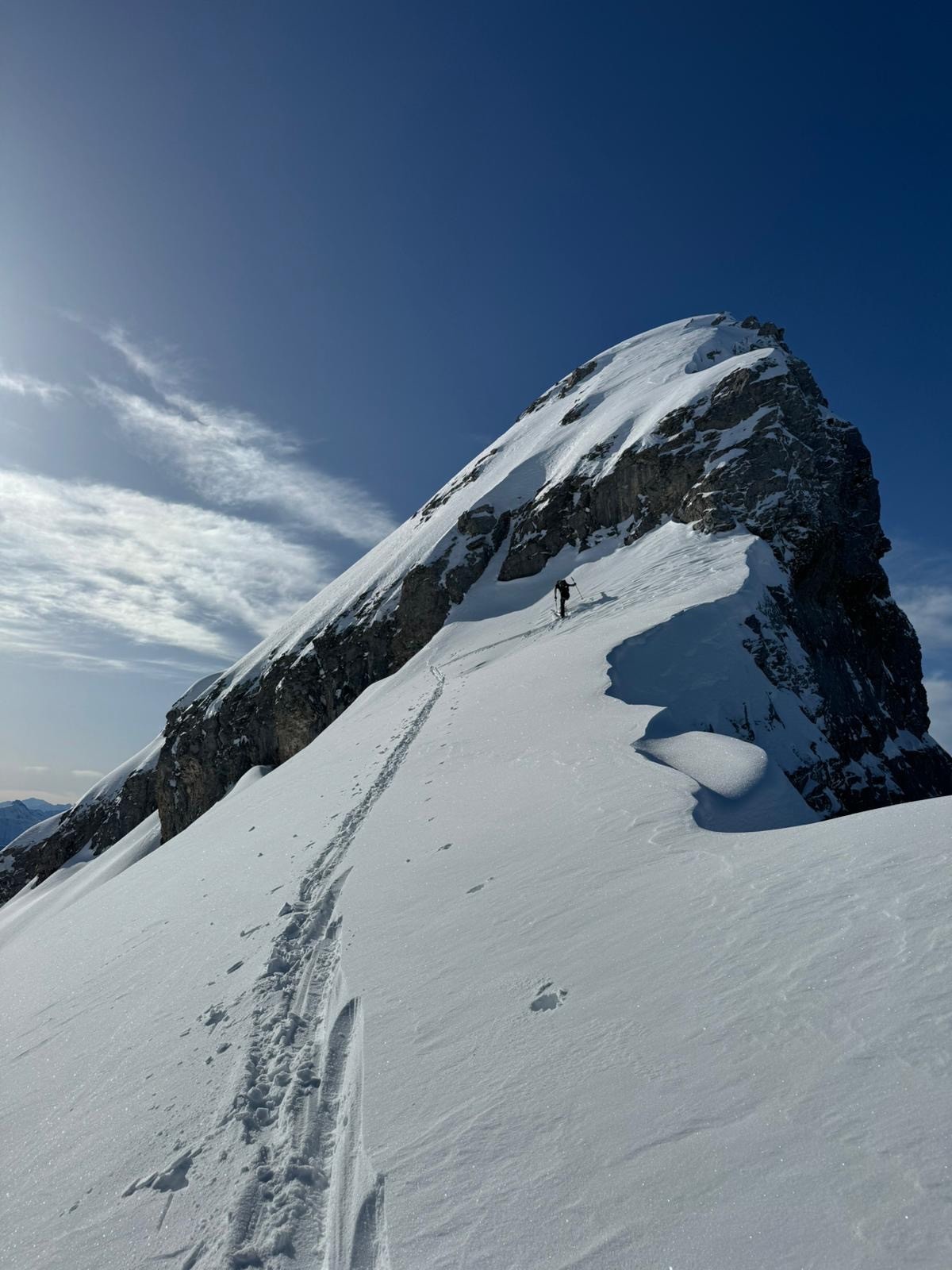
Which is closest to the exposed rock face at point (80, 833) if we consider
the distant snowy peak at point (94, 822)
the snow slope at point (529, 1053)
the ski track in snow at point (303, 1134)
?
the distant snowy peak at point (94, 822)

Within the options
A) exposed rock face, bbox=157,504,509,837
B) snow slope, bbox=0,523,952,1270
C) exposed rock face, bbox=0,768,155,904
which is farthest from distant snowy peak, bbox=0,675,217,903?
snow slope, bbox=0,523,952,1270

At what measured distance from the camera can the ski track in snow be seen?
3160 millimetres

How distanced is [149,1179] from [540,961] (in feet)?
9.08

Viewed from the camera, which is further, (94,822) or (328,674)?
(94,822)

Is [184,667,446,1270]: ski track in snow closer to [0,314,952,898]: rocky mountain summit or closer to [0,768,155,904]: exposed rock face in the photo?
[0,314,952,898]: rocky mountain summit

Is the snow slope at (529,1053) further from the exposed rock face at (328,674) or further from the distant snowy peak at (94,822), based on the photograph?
the distant snowy peak at (94,822)

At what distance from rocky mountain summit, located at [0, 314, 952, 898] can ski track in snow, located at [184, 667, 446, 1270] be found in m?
11.0

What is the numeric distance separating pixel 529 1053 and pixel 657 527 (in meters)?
28.9

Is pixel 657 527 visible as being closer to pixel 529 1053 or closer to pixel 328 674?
pixel 328 674

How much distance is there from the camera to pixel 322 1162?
12.1 feet

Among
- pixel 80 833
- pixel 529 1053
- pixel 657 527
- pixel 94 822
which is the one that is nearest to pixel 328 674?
pixel 657 527

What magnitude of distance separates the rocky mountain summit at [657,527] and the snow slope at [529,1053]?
8941 mm

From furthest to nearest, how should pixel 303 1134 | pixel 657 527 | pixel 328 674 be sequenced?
pixel 328 674
pixel 657 527
pixel 303 1134

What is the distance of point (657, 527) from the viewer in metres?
30.5
